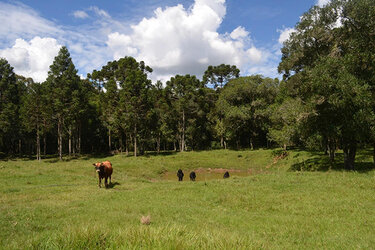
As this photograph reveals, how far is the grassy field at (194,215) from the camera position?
4.77 meters

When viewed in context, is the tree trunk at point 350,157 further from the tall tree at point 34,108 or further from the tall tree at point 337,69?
the tall tree at point 34,108

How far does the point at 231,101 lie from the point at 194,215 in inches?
1839

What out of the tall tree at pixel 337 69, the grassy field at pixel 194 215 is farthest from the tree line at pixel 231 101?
the grassy field at pixel 194 215

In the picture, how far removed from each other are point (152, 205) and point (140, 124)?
35925mm

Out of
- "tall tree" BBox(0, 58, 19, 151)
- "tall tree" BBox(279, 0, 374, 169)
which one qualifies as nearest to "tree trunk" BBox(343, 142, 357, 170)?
"tall tree" BBox(279, 0, 374, 169)

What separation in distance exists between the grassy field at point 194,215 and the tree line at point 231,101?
6378 mm

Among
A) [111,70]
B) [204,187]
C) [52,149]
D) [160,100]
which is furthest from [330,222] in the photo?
[52,149]

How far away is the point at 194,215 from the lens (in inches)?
425

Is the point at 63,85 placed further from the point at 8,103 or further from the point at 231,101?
the point at 231,101

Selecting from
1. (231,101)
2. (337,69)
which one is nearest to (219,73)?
(231,101)

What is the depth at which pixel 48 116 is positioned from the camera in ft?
149

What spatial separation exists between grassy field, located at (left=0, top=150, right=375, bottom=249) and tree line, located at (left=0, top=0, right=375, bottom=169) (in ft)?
20.9

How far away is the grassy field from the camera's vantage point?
4770 millimetres

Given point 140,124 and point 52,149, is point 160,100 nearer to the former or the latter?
point 140,124
